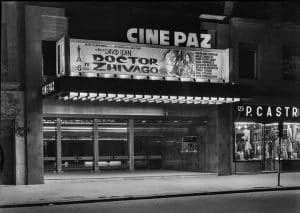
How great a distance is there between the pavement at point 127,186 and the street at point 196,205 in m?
0.76

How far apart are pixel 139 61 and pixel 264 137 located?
8513 millimetres

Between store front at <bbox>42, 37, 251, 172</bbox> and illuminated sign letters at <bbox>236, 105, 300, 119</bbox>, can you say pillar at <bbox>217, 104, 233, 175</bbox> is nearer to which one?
store front at <bbox>42, 37, 251, 172</bbox>

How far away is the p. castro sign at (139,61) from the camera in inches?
754

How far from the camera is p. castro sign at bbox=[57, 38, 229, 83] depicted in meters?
19.1

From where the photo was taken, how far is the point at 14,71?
19734mm

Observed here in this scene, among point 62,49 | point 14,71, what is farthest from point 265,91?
point 14,71

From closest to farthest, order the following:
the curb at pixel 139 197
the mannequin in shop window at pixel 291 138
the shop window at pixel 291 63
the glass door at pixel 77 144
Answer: the curb at pixel 139 197, the glass door at pixel 77 144, the shop window at pixel 291 63, the mannequin in shop window at pixel 291 138

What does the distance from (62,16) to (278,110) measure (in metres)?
11.8

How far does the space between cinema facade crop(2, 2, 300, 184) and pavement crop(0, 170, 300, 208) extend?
1000 millimetres

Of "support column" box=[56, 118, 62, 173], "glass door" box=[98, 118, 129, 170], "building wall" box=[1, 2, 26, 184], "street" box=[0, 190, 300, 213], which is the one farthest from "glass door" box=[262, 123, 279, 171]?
"building wall" box=[1, 2, 26, 184]

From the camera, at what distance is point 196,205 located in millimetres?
13516

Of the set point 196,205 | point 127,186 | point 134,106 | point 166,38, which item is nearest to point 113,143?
point 134,106

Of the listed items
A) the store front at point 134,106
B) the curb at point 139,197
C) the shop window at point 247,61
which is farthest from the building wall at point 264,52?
the curb at point 139,197

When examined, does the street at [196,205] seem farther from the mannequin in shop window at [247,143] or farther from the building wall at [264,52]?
the building wall at [264,52]
